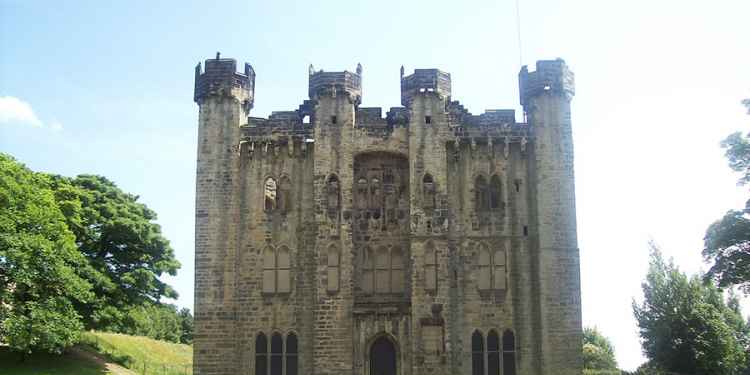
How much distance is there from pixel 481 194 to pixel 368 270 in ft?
19.3

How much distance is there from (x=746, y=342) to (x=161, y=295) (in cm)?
3649

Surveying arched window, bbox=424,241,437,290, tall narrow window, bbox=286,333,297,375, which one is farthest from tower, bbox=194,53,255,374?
arched window, bbox=424,241,437,290

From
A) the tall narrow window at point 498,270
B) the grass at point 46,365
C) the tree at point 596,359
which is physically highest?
the tall narrow window at point 498,270

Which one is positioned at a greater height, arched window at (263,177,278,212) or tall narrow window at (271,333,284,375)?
arched window at (263,177,278,212)

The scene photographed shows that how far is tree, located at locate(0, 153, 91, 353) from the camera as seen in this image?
3191cm

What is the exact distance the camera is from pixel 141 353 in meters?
47.8

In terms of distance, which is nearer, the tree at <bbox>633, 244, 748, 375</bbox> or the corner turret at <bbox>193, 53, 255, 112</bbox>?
the corner turret at <bbox>193, 53, 255, 112</bbox>

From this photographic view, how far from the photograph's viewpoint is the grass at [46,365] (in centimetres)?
3509

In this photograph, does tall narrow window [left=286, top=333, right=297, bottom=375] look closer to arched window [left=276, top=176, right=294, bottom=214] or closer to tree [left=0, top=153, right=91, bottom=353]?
arched window [left=276, top=176, right=294, bottom=214]

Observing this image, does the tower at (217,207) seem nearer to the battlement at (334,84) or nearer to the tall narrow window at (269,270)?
the tall narrow window at (269,270)

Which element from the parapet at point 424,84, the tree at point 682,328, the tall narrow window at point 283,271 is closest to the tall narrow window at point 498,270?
the parapet at point 424,84

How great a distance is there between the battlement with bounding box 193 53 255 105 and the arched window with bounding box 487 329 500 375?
14.7 metres

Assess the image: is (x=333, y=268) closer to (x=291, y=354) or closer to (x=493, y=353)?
(x=291, y=354)

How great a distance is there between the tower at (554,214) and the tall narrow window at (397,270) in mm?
5634
